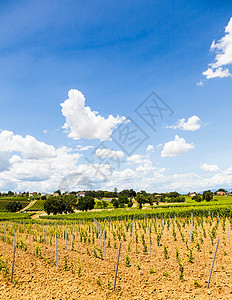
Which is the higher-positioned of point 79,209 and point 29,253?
point 29,253

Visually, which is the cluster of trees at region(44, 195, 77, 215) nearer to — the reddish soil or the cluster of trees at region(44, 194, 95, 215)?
the cluster of trees at region(44, 194, 95, 215)

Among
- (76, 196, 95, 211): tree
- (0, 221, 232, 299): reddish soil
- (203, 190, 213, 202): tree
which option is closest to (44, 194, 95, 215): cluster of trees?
(76, 196, 95, 211): tree

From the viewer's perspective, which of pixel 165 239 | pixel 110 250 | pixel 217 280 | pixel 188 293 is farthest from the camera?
pixel 165 239

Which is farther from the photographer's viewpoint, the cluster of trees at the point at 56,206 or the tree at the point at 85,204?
the tree at the point at 85,204

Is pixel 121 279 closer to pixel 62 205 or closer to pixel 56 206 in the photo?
pixel 56 206

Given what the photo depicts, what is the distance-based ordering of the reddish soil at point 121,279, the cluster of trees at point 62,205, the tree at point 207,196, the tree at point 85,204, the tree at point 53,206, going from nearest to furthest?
the reddish soil at point 121,279
the tree at point 53,206
the cluster of trees at point 62,205
the tree at point 207,196
the tree at point 85,204

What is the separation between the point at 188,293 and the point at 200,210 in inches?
932

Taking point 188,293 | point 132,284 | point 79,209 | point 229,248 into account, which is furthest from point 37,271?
point 79,209

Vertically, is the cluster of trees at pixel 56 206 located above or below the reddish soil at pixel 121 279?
below

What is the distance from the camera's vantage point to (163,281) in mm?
7363

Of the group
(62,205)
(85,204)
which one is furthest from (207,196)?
(62,205)

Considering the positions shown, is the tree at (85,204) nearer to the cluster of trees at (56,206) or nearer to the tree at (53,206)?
the cluster of trees at (56,206)

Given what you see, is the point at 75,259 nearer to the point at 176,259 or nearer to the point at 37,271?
the point at 37,271

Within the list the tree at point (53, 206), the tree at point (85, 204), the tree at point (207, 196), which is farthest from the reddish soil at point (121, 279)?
the tree at point (85, 204)
